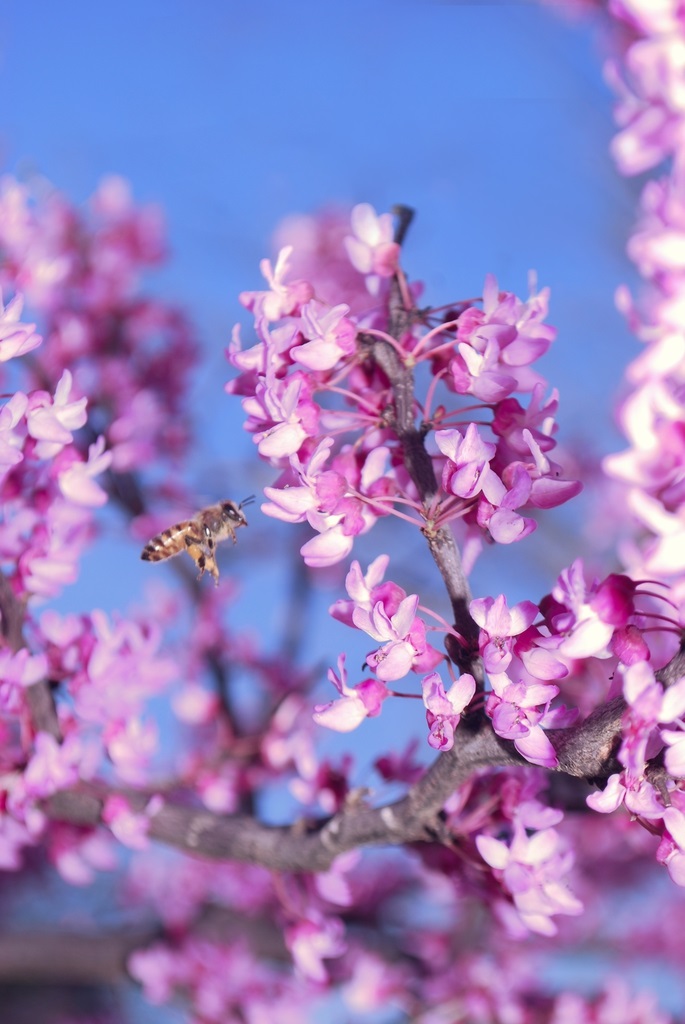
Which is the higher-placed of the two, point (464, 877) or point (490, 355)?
point (490, 355)

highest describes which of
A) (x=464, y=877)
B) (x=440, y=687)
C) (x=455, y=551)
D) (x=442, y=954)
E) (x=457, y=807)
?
(x=455, y=551)

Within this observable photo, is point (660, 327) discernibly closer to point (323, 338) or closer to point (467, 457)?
point (467, 457)

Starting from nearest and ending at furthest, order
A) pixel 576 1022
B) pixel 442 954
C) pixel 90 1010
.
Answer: pixel 576 1022 → pixel 442 954 → pixel 90 1010

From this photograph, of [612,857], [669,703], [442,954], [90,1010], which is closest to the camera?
[669,703]

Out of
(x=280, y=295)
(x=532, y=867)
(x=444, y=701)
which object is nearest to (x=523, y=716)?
(x=444, y=701)

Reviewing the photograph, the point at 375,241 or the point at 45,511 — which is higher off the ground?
the point at 375,241

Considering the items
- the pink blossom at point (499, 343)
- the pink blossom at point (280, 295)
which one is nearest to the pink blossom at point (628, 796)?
the pink blossom at point (499, 343)

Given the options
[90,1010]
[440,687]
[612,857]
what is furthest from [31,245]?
[90,1010]

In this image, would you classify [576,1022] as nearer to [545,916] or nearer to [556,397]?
[545,916]
